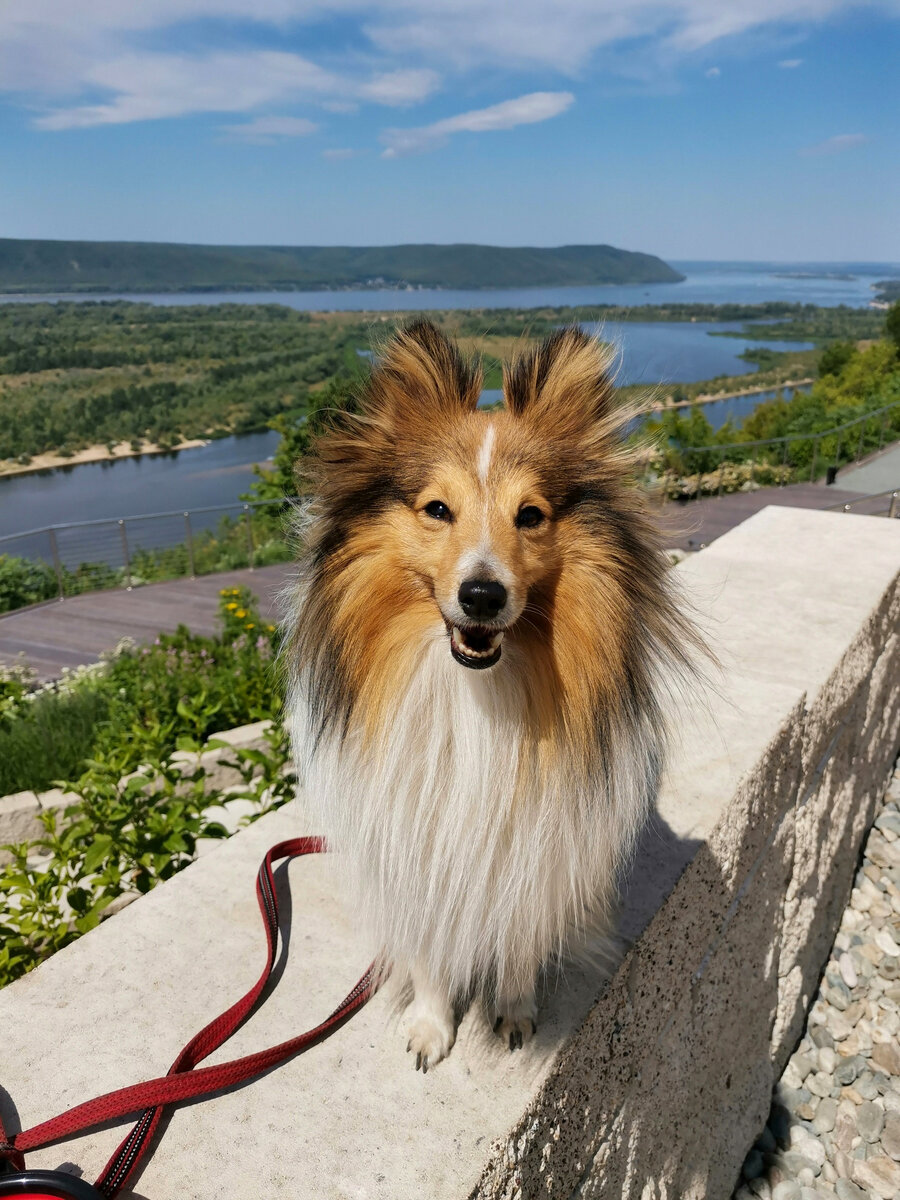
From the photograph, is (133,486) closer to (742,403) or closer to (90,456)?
(90,456)

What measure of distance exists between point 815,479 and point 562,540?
14731mm

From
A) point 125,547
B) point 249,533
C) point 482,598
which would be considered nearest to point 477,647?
point 482,598

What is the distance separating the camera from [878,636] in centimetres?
420

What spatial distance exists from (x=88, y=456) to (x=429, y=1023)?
76.0 feet

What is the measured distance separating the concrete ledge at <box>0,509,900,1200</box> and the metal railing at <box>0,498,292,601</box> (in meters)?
9.45

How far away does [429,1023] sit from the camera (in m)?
1.79

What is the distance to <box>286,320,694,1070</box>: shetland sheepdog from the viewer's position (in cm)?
164

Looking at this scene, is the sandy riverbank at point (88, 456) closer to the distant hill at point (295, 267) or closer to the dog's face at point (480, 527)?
the distant hill at point (295, 267)

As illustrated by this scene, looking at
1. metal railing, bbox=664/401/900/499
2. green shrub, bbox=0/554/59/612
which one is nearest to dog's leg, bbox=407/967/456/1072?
metal railing, bbox=664/401/900/499

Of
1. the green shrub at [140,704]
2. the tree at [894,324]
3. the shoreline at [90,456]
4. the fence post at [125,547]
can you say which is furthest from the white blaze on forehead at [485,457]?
the tree at [894,324]

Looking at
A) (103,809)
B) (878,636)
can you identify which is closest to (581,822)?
(103,809)

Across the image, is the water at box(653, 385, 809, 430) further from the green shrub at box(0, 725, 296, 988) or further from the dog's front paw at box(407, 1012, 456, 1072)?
the dog's front paw at box(407, 1012, 456, 1072)

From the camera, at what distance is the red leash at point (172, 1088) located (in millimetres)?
1443

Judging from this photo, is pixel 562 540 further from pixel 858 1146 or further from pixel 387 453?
pixel 858 1146
